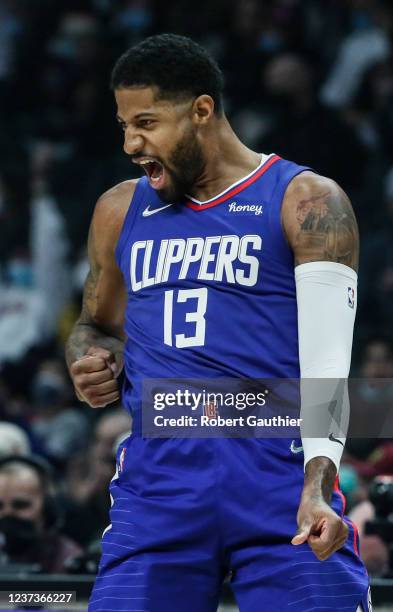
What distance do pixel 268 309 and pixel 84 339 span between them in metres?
0.63

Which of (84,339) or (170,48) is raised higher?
(170,48)

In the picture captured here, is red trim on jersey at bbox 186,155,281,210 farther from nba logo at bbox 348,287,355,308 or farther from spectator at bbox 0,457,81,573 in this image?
spectator at bbox 0,457,81,573

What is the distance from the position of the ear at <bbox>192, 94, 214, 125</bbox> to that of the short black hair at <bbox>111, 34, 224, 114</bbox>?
2 centimetres

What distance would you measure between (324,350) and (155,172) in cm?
63

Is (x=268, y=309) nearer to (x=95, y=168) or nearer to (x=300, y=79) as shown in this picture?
(x=300, y=79)

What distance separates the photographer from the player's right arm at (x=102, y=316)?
3.25 meters

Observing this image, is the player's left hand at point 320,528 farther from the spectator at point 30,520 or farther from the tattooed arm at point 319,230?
the spectator at point 30,520

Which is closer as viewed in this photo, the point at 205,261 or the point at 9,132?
the point at 205,261

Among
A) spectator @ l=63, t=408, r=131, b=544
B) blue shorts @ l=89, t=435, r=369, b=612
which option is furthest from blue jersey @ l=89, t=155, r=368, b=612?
spectator @ l=63, t=408, r=131, b=544

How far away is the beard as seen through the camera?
3.11 meters

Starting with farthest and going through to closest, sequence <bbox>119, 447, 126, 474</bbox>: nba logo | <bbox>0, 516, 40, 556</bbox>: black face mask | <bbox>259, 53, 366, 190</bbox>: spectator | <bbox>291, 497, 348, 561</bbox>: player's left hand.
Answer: <bbox>259, 53, 366, 190</bbox>: spectator
<bbox>0, 516, 40, 556</bbox>: black face mask
<bbox>119, 447, 126, 474</bbox>: nba logo
<bbox>291, 497, 348, 561</bbox>: player's left hand

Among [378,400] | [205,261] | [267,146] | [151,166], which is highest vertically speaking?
[151,166]

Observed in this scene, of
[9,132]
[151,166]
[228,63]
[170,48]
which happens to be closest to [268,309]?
[151,166]

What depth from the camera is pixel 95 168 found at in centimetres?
930
